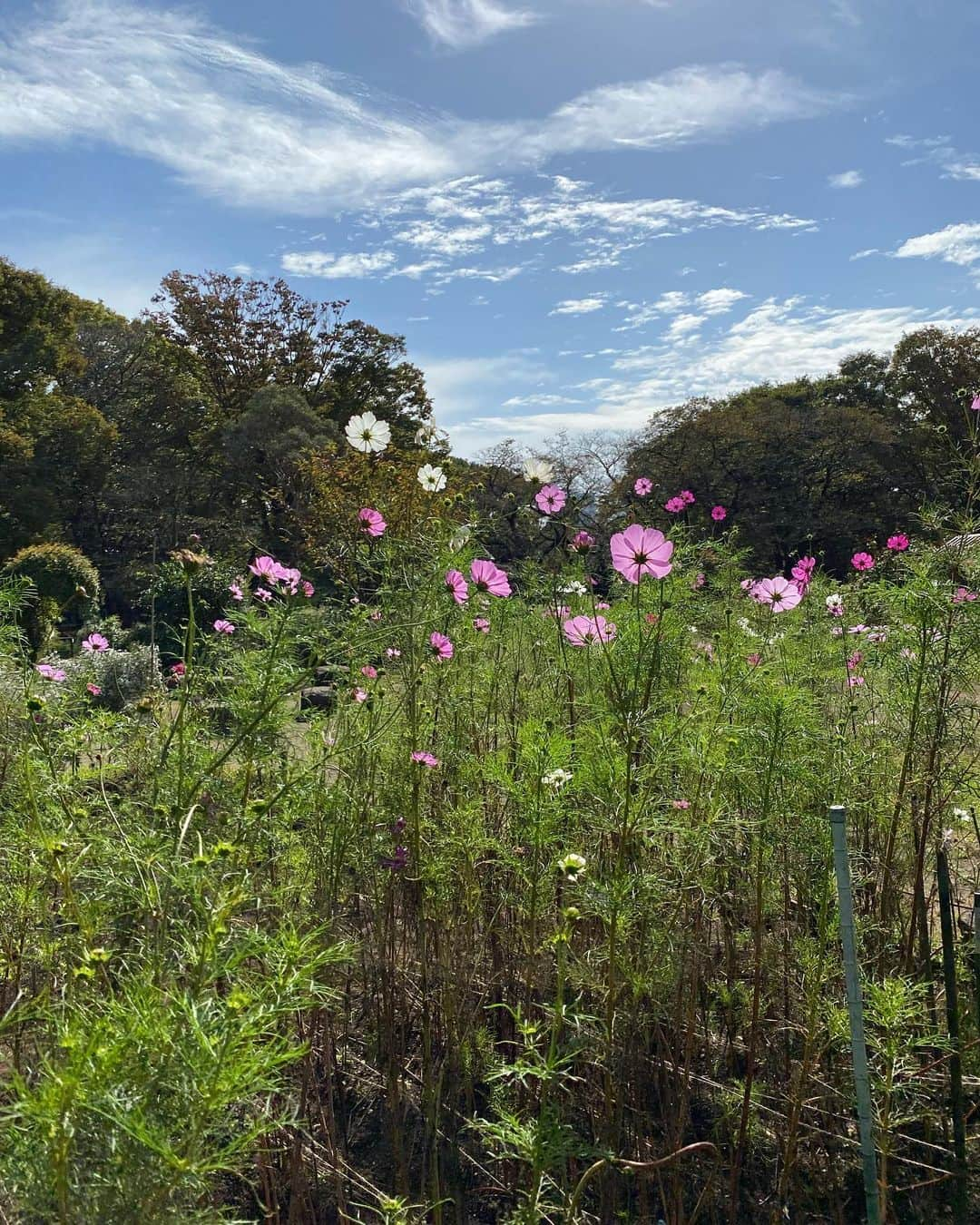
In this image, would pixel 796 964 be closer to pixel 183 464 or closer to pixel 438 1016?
pixel 438 1016

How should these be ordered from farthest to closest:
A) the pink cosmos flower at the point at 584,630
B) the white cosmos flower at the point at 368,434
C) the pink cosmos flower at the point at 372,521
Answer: the white cosmos flower at the point at 368,434
the pink cosmos flower at the point at 584,630
the pink cosmos flower at the point at 372,521

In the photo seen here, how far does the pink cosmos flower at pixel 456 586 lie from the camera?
6.57 feet

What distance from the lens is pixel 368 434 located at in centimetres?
237

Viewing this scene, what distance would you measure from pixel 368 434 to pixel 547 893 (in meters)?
1.20

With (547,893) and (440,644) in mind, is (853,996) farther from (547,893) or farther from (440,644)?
(440,644)

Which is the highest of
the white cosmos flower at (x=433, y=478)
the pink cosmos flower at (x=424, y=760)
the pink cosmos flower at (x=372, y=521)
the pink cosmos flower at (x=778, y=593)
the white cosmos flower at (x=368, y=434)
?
the white cosmos flower at (x=368, y=434)

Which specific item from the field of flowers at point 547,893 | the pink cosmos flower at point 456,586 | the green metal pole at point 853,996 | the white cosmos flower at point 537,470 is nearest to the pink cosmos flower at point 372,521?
the field of flowers at point 547,893

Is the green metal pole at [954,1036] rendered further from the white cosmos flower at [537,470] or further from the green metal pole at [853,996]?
the white cosmos flower at [537,470]

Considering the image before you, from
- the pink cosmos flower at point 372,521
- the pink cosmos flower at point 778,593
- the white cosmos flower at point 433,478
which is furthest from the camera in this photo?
the pink cosmos flower at point 778,593

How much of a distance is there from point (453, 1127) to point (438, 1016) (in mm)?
239

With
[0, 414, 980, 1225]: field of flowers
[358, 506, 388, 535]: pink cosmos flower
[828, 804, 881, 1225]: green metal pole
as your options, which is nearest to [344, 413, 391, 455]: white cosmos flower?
[0, 414, 980, 1225]: field of flowers

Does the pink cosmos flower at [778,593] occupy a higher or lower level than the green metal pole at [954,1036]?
higher

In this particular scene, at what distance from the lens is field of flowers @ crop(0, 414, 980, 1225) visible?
1609mm

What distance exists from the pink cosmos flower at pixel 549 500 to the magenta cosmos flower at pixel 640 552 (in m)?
0.99
